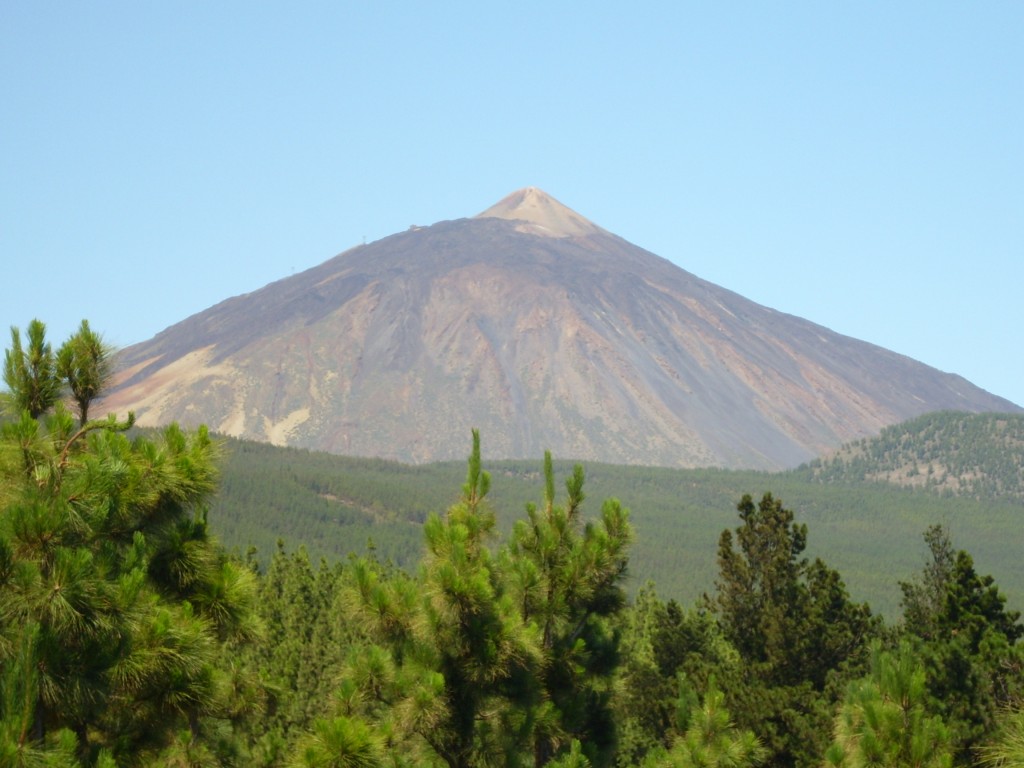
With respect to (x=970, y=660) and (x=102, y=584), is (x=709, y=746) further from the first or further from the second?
(x=102, y=584)

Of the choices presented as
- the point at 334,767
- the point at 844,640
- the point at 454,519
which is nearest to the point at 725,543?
the point at 844,640

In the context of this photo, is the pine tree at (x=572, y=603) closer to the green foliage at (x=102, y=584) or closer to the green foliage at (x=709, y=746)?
the green foliage at (x=709, y=746)

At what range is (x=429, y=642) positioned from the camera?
1961 centimetres

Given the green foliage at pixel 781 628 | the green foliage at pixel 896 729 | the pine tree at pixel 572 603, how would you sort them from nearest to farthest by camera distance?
the green foliage at pixel 896 729 → the pine tree at pixel 572 603 → the green foliage at pixel 781 628

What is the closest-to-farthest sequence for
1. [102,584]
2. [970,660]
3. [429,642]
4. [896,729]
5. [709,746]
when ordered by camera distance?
[102,584]
[429,642]
[896,729]
[709,746]
[970,660]

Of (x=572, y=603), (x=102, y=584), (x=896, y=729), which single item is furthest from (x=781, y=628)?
(x=102, y=584)

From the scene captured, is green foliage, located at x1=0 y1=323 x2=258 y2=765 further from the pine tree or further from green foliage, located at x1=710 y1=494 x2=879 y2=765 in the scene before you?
green foliage, located at x1=710 y1=494 x2=879 y2=765

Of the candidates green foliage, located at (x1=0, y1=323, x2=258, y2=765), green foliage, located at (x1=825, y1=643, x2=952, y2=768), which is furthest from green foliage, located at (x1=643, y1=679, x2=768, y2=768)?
green foliage, located at (x1=0, y1=323, x2=258, y2=765)

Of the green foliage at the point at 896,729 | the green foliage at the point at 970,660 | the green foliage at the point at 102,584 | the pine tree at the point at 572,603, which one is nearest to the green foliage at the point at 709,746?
the pine tree at the point at 572,603

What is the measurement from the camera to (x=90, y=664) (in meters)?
12.7

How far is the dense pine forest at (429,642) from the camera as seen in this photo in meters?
12.7

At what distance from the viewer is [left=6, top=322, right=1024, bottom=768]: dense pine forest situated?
1271 cm

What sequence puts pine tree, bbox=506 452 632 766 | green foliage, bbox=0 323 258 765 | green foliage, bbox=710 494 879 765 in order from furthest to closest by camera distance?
green foliage, bbox=710 494 879 765 < pine tree, bbox=506 452 632 766 < green foliage, bbox=0 323 258 765

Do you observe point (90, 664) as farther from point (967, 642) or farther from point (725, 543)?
point (725, 543)
